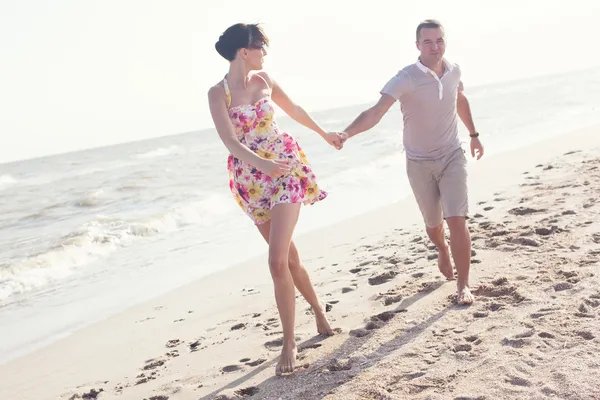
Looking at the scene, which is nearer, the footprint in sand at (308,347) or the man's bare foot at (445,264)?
the footprint in sand at (308,347)

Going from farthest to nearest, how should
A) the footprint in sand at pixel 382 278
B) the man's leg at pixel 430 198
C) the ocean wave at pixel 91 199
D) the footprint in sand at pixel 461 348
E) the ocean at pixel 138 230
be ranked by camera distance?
the ocean wave at pixel 91 199
the ocean at pixel 138 230
the footprint in sand at pixel 382 278
the man's leg at pixel 430 198
the footprint in sand at pixel 461 348

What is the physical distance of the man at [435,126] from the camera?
4.57 metres

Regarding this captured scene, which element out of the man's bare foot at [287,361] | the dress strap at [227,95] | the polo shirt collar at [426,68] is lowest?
the man's bare foot at [287,361]

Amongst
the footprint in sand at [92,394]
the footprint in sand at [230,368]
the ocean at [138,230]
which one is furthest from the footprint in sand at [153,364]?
the ocean at [138,230]

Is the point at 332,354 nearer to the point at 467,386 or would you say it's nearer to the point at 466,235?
the point at 467,386

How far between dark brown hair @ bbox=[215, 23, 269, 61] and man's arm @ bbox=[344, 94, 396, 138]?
944mm

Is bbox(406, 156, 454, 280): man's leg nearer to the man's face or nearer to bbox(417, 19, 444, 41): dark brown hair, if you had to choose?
the man's face

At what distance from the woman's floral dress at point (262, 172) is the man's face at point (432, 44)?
1208mm

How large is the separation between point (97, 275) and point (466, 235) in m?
5.09

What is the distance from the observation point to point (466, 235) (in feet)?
15.2

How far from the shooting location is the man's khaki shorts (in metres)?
4.61

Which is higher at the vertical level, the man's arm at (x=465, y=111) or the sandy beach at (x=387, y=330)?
the man's arm at (x=465, y=111)

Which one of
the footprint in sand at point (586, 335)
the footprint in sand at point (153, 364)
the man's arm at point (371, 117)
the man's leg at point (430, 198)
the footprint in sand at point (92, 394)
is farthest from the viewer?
the man's leg at point (430, 198)

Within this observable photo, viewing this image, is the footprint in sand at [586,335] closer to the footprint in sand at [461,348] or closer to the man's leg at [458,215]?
the footprint in sand at [461,348]
